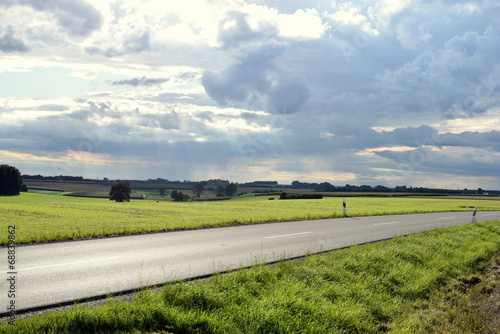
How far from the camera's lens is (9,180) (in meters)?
90.3

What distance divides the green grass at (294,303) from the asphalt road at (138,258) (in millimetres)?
1117

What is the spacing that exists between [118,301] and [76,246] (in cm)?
583

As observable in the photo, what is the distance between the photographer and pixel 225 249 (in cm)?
1167

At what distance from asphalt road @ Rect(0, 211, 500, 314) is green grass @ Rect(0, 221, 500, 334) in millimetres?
1117

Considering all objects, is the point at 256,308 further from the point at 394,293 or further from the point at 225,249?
the point at 225,249

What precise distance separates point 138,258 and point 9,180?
313 ft

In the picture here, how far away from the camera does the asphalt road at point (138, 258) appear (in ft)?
23.4

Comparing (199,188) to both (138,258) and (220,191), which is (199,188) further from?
(138,258)

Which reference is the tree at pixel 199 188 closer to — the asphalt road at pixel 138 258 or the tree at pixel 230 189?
the tree at pixel 230 189

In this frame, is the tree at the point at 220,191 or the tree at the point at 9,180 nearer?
the tree at the point at 9,180

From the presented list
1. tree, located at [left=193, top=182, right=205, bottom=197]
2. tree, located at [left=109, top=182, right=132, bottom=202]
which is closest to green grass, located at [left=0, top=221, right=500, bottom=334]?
tree, located at [left=109, top=182, right=132, bottom=202]

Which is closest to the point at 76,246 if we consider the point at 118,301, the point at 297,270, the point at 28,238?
the point at 28,238

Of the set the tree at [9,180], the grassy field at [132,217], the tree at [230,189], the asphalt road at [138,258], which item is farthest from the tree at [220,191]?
the asphalt road at [138,258]

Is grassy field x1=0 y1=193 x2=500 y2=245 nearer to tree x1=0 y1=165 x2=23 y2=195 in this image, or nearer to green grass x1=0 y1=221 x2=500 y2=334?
green grass x1=0 y1=221 x2=500 y2=334
